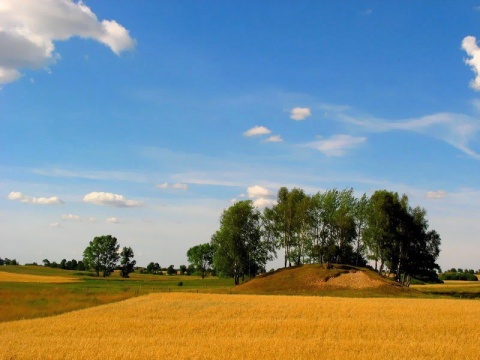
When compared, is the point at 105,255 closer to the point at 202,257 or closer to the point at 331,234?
the point at 202,257

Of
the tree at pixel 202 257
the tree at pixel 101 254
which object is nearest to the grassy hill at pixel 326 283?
the tree at pixel 202 257

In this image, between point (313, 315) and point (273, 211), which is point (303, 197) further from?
point (313, 315)

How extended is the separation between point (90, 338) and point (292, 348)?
34.2 ft

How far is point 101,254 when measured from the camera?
17175 cm

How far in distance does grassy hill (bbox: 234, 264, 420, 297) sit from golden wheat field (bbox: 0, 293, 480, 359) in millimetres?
28512

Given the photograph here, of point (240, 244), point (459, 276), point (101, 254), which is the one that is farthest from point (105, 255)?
point (459, 276)

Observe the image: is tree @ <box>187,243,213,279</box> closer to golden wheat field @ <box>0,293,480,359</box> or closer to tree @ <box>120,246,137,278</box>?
tree @ <box>120,246,137,278</box>

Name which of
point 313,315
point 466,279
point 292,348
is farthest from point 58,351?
point 466,279

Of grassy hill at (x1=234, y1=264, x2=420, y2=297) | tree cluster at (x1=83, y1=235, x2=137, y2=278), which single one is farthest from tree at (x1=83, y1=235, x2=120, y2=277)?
grassy hill at (x1=234, y1=264, x2=420, y2=297)

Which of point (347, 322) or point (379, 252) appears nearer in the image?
point (347, 322)

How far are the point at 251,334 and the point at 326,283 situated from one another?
49178mm

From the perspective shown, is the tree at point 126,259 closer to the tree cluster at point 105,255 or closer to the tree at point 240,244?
the tree cluster at point 105,255

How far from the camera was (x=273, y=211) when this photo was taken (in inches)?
3858

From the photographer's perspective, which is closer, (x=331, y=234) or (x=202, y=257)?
(x=331, y=234)
